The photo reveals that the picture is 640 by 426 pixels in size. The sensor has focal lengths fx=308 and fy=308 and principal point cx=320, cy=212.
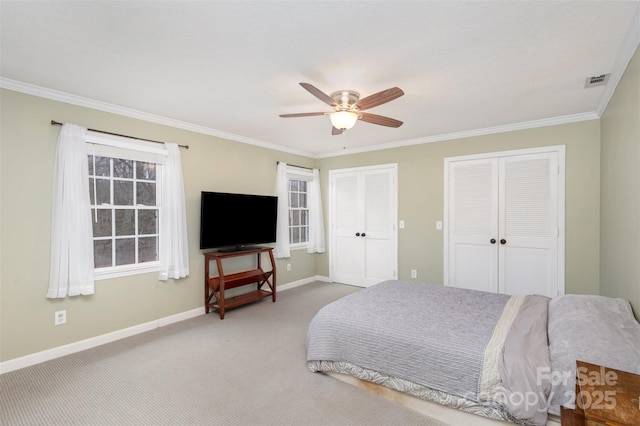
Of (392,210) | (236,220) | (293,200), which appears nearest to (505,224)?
(392,210)

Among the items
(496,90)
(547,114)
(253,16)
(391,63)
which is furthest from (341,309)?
(547,114)

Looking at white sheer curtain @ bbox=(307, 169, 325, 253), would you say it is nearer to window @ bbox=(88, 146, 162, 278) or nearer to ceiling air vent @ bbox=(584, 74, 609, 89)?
window @ bbox=(88, 146, 162, 278)

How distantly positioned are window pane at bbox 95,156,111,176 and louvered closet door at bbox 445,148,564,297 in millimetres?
4287

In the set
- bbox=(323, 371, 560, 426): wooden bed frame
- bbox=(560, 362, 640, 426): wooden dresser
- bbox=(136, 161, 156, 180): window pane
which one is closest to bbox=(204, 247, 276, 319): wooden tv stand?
bbox=(136, 161, 156, 180): window pane

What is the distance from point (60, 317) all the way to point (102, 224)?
0.94 metres

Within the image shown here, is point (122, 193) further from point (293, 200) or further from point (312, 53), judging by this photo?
point (293, 200)

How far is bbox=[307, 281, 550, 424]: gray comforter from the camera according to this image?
174 centimetres

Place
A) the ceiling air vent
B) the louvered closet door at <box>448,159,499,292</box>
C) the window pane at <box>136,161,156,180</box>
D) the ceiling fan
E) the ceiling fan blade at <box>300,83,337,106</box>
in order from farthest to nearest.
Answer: the louvered closet door at <box>448,159,499,292</box> → the window pane at <box>136,161,156,180</box> → the ceiling air vent → the ceiling fan → the ceiling fan blade at <box>300,83,337,106</box>

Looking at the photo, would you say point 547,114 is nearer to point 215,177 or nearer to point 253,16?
point 253,16

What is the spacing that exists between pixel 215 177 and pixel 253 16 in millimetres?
2748

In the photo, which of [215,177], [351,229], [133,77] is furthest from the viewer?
[351,229]

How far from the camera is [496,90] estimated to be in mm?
2838

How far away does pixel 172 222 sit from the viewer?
3.61 metres

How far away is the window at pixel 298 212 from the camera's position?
5.50m
